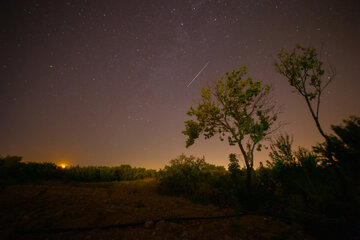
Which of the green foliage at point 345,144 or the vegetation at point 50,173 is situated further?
the vegetation at point 50,173

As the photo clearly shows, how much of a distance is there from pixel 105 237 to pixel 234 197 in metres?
4.28

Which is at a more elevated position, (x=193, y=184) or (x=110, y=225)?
(x=193, y=184)

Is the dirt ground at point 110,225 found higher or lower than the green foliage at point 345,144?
lower

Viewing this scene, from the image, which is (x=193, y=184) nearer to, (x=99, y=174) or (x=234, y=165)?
(x=234, y=165)

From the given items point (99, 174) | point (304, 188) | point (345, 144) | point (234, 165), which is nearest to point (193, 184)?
point (234, 165)

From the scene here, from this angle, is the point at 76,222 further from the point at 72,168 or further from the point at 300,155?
the point at 72,168

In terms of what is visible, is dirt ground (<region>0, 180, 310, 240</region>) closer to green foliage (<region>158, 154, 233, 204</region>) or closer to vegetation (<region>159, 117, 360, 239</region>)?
vegetation (<region>159, 117, 360, 239</region>)

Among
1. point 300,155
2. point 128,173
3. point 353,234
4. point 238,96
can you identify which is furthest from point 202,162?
point 128,173

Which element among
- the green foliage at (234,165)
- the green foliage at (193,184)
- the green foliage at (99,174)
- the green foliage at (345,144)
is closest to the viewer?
the green foliage at (345,144)

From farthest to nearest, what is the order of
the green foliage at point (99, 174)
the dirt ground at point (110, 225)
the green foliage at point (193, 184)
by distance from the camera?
the green foliage at point (99, 174) < the green foliage at point (193, 184) < the dirt ground at point (110, 225)

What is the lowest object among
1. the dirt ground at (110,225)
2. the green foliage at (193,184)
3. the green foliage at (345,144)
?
the dirt ground at (110,225)

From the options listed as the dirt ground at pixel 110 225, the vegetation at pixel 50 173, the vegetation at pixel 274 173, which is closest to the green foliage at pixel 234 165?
the vegetation at pixel 274 173

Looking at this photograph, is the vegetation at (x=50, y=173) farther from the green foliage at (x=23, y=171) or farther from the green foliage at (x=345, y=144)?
the green foliage at (x=345, y=144)

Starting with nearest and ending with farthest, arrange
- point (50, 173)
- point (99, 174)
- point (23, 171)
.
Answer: point (23, 171)
point (50, 173)
point (99, 174)
